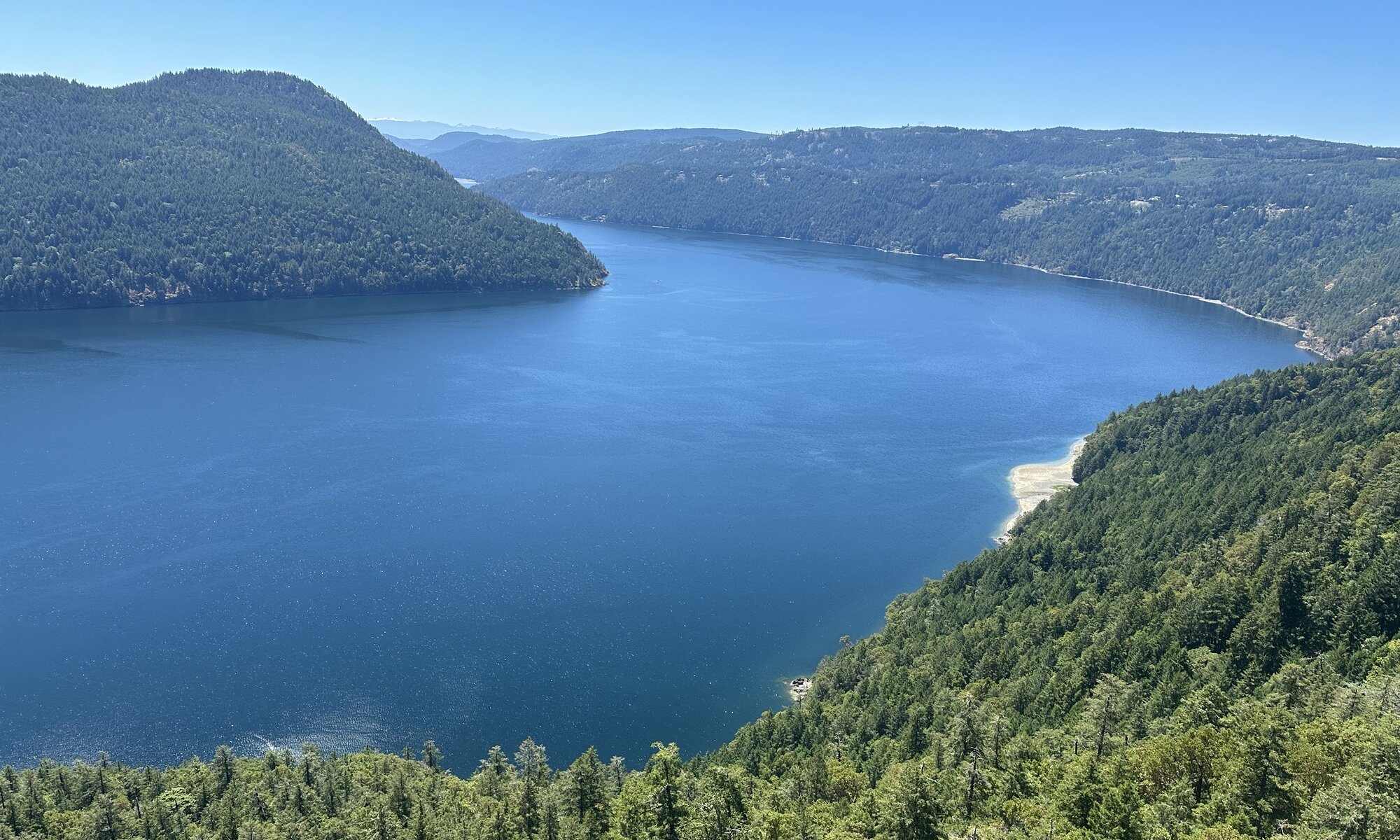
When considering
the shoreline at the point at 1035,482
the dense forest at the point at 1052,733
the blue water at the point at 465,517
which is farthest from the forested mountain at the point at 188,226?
the dense forest at the point at 1052,733

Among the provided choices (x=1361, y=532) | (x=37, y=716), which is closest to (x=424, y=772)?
(x=37, y=716)

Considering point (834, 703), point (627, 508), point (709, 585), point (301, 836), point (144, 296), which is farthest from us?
point (144, 296)

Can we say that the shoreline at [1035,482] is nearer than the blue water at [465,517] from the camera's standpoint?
No

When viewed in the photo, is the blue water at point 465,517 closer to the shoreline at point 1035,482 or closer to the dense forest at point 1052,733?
the shoreline at point 1035,482

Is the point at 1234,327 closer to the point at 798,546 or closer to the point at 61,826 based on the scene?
the point at 798,546

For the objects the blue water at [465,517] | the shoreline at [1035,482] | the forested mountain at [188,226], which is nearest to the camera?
the blue water at [465,517]
